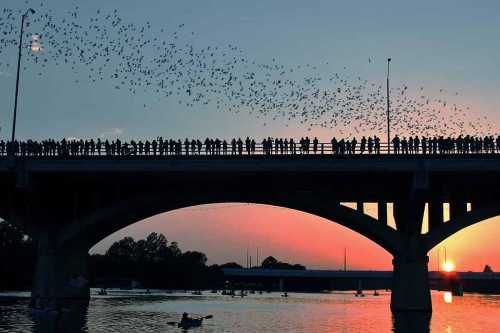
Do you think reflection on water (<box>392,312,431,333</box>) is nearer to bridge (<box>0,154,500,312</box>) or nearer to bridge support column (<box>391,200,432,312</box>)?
bridge support column (<box>391,200,432,312</box>)

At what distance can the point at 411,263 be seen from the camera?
61531mm

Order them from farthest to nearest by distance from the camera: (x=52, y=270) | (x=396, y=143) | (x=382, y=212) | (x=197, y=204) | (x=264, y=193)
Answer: (x=197, y=204)
(x=52, y=270)
(x=264, y=193)
(x=382, y=212)
(x=396, y=143)

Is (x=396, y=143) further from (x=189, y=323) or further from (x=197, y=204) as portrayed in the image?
(x=189, y=323)

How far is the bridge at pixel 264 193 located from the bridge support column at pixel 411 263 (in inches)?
3.0

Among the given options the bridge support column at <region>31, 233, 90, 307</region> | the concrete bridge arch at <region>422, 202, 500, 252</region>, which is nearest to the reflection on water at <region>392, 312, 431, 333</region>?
the concrete bridge arch at <region>422, 202, 500, 252</region>

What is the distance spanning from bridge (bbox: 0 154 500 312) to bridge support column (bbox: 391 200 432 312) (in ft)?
0.25

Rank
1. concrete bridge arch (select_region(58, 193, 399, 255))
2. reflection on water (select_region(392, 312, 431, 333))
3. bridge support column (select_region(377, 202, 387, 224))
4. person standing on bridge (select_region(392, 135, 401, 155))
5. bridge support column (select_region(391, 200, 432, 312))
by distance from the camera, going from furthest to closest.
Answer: bridge support column (select_region(377, 202, 387, 224)) → concrete bridge arch (select_region(58, 193, 399, 255)) → bridge support column (select_region(391, 200, 432, 312)) → person standing on bridge (select_region(392, 135, 401, 155)) → reflection on water (select_region(392, 312, 431, 333))

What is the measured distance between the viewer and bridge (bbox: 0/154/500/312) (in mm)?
60125

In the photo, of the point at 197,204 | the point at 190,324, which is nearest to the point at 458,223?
the point at 197,204

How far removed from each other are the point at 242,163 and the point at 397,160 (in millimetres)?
11399

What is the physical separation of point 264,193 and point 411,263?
1270 centimetres

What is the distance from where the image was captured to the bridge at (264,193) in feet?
197

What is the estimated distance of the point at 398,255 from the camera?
62250 mm

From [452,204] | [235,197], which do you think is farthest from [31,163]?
[452,204]
